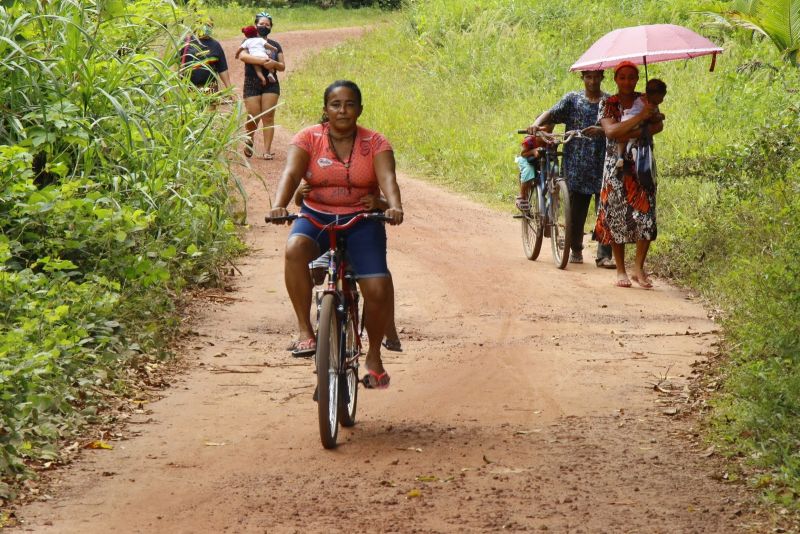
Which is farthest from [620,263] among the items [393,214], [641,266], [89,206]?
[393,214]

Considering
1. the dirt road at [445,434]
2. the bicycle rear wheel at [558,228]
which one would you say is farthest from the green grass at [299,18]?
the dirt road at [445,434]

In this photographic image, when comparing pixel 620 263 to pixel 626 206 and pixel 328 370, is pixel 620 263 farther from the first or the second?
pixel 328 370

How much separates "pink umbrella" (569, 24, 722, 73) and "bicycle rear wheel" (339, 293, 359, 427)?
16.8 ft

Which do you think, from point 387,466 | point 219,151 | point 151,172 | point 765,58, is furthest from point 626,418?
point 765,58

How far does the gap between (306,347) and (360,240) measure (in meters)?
0.62

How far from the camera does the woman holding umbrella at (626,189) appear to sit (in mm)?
10500

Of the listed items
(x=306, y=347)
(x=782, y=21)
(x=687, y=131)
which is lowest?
(x=687, y=131)

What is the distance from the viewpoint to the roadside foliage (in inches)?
260

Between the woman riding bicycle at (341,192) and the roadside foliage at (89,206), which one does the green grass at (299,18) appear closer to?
the roadside foliage at (89,206)

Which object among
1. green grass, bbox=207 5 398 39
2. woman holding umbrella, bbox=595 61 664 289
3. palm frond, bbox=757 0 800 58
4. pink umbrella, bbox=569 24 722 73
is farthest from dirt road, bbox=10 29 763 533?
green grass, bbox=207 5 398 39

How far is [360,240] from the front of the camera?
6262 mm

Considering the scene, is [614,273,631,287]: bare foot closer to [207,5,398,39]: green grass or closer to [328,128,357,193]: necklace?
[328,128,357,193]: necklace

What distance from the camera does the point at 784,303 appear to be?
6.83 m

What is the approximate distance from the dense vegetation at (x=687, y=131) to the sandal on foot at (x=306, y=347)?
6.91ft
